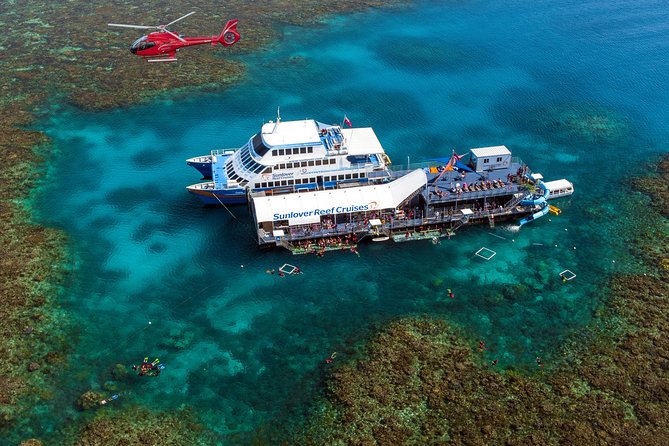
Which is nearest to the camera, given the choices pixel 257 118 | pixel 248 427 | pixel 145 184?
pixel 248 427

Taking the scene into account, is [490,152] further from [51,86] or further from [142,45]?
[51,86]

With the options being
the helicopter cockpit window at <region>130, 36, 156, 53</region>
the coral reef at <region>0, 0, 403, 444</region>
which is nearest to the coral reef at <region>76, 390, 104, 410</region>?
the coral reef at <region>0, 0, 403, 444</region>

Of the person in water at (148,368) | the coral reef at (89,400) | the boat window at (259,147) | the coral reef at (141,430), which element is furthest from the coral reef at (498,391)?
the boat window at (259,147)

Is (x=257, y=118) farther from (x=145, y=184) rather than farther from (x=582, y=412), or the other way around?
(x=582, y=412)

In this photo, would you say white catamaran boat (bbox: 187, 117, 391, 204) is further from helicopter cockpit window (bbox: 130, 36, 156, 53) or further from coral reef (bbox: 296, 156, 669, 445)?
coral reef (bbox: 296, 156, 669, 445)

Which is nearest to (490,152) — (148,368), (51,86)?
(148,368)

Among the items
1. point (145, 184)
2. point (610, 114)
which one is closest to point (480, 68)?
point (610, 114)
